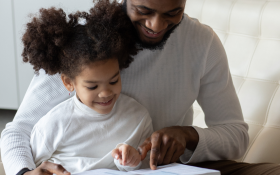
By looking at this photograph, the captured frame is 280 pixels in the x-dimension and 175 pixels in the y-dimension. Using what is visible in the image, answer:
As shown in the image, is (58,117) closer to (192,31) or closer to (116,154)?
(116,154)

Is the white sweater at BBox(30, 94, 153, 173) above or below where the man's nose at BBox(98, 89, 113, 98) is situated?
below

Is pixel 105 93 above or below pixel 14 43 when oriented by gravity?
above

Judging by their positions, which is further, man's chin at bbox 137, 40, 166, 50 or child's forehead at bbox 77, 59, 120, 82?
man's chin at bbox 137, 40, 166, 50

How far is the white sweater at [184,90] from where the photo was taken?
113 cm

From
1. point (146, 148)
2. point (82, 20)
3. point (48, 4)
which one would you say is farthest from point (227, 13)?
point (48, 4)

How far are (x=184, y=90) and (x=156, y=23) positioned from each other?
0.30 metres

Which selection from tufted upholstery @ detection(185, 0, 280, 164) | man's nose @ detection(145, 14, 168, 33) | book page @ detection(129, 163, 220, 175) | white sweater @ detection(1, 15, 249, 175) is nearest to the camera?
book page @ detection(129, 163, 220, 175)

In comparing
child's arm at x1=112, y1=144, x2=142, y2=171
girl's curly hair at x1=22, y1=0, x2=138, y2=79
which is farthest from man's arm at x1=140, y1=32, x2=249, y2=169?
girl's curly hair at x1=22, y1=0, x2=138, y2=79

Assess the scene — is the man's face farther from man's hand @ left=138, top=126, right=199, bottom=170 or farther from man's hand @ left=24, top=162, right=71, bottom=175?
man's hand @ left=24, top=162, right=71, bottom=175

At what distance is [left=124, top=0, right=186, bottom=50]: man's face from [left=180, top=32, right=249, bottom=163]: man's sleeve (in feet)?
0.75

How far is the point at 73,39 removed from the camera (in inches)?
39.9

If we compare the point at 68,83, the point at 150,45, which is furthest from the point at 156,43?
the point at 68,83

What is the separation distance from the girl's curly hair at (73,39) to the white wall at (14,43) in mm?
1499

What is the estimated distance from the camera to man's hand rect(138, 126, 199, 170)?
0.96 m
